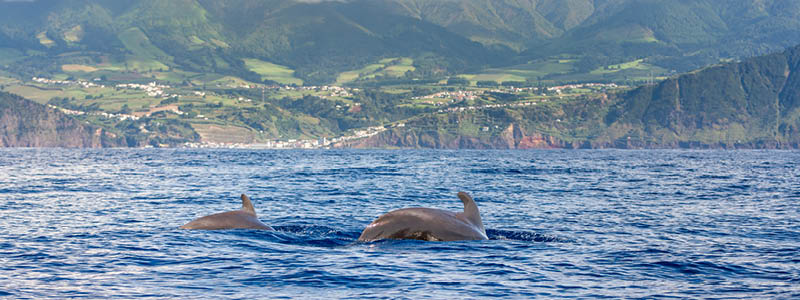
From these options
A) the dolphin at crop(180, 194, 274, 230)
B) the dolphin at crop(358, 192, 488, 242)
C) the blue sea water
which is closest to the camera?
the blue sea water

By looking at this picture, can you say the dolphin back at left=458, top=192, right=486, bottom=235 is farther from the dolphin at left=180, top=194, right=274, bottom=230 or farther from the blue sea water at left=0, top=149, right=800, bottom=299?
the dolphin at left=180, top=194, right=274, bottom=230

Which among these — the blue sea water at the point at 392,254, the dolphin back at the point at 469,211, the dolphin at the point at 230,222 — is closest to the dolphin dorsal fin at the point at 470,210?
the dolphin back at the point at 469,211

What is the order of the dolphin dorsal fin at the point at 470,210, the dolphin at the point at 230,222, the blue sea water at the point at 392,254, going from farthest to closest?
the dolphin at the point at 230,222
the dolphin dorsal fin at the point at 470,210
the blue sea water at the point at 392,254

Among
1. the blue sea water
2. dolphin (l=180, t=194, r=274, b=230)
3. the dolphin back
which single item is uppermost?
the dolphin back

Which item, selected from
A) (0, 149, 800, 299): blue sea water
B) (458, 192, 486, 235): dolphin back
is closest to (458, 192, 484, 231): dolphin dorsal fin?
(458, 192, 486, 235): dolphin back

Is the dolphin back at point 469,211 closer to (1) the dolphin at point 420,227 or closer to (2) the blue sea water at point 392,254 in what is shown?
(1) the dolphin at point 420,227

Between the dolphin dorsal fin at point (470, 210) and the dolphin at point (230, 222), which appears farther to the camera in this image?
the dolphin at point (230, 222)

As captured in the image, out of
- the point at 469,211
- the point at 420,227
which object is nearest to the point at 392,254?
the point at 420,227

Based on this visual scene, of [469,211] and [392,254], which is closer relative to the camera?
[392,254]

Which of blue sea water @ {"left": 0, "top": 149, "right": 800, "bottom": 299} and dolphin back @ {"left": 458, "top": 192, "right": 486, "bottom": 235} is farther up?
dolphin back @ {"left": 458, "top": 192, "right": 486, "bottom": 235}

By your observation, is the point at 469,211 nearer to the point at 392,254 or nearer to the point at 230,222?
the point at 392,254

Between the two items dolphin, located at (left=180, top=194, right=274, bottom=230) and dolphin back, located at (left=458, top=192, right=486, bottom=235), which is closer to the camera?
dolphin back, located at (left=458, top=192, right=486, bottom=235)

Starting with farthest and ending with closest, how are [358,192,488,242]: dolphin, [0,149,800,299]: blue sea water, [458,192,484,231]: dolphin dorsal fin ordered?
[458,192,484,231]: dolphin dorsal fin < [358,192,488,242]: dolphin < [0,149,800,299]: blue sea water

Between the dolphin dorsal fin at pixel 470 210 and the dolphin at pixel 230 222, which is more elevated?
the dolphin dorsal fin at pixel 470 210
